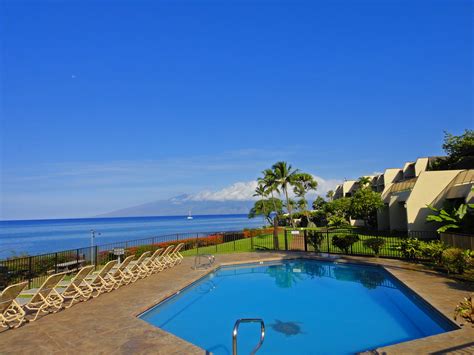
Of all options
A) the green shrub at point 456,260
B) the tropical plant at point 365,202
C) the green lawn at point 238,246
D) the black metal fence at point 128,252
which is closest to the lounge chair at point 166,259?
the black metal fence at point 128,252

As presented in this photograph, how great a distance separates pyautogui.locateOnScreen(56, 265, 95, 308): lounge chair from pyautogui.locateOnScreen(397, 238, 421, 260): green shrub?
12.2m

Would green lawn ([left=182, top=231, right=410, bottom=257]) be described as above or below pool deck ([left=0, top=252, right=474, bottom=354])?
below

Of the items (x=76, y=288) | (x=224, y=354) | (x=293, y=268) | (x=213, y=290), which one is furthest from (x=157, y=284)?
(x=293, y=268)

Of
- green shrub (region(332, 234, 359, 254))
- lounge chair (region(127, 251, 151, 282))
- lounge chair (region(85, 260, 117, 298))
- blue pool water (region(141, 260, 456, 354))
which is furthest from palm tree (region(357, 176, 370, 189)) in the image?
lounge chair (region(85, 260, 117, 298))

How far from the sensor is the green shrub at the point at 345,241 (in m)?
17.3

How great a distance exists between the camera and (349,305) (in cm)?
1034

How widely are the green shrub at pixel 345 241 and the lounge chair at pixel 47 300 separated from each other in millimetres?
13151

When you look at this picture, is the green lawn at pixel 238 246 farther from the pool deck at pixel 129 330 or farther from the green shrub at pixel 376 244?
the pool deck at pixel 129 330

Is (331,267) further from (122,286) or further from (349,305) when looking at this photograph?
(122,286)

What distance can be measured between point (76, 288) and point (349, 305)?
7.72m

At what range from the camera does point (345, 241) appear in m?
17.5

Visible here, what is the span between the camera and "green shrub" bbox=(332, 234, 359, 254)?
17.3m

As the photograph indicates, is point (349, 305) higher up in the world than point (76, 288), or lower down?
lower down

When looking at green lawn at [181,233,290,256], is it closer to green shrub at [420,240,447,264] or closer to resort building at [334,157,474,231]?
resort building at [334,157,474,231]
